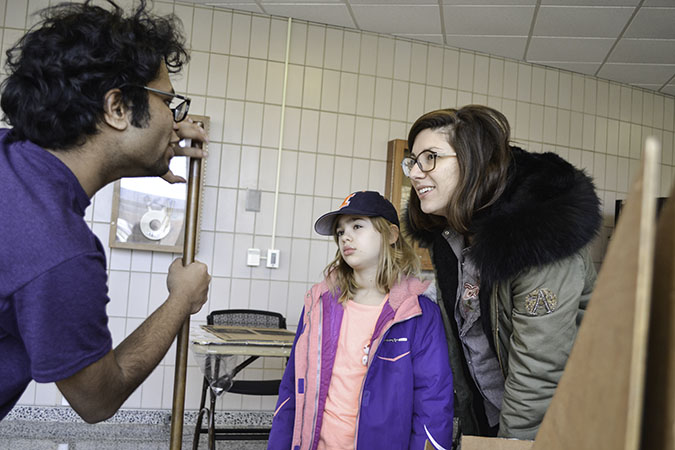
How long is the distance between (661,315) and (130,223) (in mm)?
3825

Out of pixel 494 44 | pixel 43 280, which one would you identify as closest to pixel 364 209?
pixel 43 280

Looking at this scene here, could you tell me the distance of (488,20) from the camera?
12.7ft

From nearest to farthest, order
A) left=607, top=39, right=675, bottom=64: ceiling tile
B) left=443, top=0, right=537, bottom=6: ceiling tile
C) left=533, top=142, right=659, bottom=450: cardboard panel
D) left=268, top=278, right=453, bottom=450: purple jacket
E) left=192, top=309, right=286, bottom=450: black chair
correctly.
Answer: left=533, top=142, right=659, bottom=450: cardboard panel, left=268, top=278, right=453, bottom=450: purple jacket, left=192, top=309, right=286, bottom=450: black chair, left=443, top=0, right=537, bottom=6: ceiling tile, left=607, top=39, right=675, bottom=64: ceiling tile

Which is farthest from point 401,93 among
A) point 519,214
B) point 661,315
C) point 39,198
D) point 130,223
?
point 661,315

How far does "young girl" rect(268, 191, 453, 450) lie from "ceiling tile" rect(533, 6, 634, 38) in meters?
2.50

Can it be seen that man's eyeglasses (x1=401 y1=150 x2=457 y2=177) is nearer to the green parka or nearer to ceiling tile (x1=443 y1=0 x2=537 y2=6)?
the green parka

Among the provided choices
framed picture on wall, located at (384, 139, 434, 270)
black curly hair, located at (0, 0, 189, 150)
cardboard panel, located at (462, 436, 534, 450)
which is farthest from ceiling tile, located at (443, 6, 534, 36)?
cardboard panel, located at (462, 436, 534, 450)

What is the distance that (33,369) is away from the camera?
34.1 inches

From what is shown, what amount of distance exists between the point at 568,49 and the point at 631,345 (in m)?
Result: 4.59

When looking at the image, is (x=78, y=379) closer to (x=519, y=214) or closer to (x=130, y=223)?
(x=519, y=214)

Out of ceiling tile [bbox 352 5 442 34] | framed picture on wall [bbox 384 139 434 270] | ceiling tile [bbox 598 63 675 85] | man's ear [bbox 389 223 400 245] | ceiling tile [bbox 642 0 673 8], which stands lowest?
man's ear [bbox 389 223 400 245]

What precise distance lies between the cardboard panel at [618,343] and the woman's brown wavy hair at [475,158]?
1093mm

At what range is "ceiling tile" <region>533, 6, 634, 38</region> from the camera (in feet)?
11.9

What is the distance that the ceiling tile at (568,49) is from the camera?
13.6 feet
